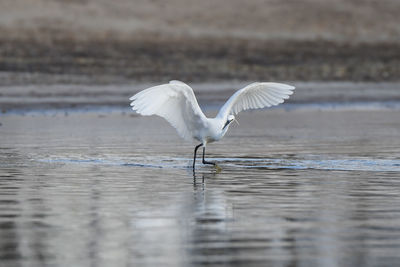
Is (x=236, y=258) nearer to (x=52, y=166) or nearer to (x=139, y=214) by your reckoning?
(x=139, y=214)

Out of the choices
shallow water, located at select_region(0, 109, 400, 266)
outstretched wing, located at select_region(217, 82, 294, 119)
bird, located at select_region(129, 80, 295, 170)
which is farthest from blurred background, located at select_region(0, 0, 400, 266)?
outstretched wing, located at select_region(217, 82, 294, 119)

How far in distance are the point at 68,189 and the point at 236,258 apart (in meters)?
3.88

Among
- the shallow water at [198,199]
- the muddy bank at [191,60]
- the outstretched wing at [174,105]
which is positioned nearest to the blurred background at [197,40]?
the muddy bank at [191,60]

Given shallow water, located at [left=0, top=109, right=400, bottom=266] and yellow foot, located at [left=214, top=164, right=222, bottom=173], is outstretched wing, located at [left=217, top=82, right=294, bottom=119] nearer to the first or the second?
shallow water, located at [left=0, top=109, right=400, bottom=266]

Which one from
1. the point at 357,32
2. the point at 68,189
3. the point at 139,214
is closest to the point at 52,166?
the point at 68,189

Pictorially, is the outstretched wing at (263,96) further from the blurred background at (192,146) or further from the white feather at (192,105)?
the blurred background at (192,146)

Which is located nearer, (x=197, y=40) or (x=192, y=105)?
(x=192, y=105)

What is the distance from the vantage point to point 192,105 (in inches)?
531

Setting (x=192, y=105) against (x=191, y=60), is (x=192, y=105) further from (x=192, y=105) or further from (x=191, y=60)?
(x=191, y=60)

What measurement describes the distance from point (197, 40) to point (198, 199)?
24.0m

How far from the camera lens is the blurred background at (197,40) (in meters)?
29.3

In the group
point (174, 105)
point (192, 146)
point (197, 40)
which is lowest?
point (192, 146)

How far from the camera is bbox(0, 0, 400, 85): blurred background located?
29.3 metres

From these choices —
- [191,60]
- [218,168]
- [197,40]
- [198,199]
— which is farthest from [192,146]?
[197,40]
